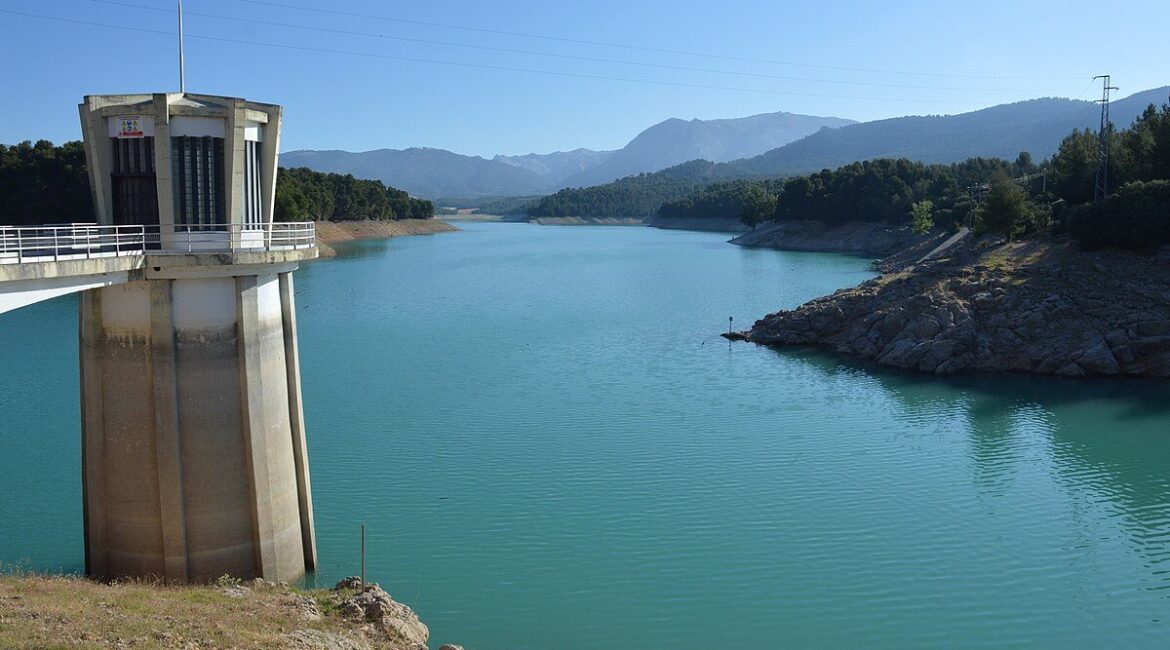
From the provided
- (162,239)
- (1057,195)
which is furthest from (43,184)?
(1057,195)

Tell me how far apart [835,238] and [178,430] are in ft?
355

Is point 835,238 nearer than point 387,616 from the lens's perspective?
No

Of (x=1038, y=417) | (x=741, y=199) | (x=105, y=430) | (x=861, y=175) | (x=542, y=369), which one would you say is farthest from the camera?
(x=741, y=199)

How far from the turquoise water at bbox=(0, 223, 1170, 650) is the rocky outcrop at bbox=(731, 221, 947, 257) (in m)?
61.8

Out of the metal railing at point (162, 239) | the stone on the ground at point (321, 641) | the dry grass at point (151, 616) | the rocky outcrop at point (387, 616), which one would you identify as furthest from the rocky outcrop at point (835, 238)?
the stone on the ground at point (321, 641)

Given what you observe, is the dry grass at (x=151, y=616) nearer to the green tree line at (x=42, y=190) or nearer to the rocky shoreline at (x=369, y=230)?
the green tree line at (x=42, y=190)

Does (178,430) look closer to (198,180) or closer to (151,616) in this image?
(151,616)

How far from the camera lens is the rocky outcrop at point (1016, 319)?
129 feet

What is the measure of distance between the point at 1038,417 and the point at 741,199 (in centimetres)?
15006

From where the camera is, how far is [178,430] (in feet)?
52.6

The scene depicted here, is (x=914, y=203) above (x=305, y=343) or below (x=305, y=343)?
above

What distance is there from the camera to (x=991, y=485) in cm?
2589

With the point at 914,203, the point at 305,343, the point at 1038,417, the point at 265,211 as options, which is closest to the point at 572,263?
the point at 914,203

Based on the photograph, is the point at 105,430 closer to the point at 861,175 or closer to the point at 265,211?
the point at 265,211
